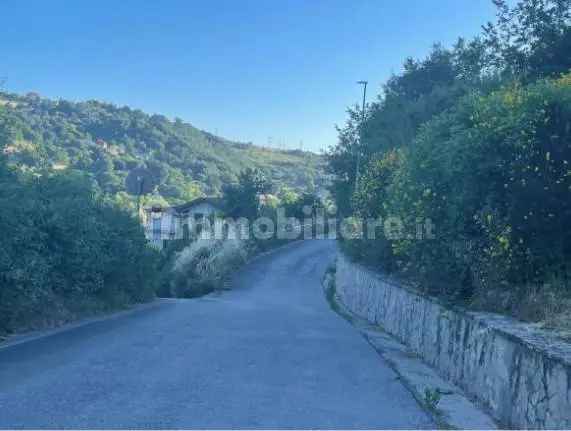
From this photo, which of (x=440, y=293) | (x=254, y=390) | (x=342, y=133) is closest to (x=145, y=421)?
(x=254, y=390)

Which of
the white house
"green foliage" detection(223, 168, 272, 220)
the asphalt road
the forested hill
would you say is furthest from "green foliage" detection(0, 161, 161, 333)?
the forested hill

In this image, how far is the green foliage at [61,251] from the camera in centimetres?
1260

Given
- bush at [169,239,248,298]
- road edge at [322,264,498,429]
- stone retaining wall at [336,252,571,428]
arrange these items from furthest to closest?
bush at [169,239,248,298] → road edge at [322,264,498,429] → stone retaining wall at [336,252,571,428]

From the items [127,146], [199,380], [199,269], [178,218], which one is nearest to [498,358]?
[199,380]

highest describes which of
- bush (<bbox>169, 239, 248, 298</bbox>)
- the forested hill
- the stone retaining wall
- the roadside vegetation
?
the forested hill

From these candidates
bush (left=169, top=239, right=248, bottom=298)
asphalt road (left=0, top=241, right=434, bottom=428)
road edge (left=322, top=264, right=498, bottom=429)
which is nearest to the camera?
asphalt road (left=0, top=241, right=434, bottom=428)

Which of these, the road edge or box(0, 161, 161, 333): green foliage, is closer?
the road edge

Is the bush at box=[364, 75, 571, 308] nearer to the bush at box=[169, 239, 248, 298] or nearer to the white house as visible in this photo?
the bush at box=[169, 239, 248, 298]

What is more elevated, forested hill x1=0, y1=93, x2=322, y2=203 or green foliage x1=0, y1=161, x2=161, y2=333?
forested hill x1=0, y1=93, x2=322, y2=203

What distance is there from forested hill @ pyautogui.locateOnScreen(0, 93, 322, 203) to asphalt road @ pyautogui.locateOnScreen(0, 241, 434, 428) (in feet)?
145

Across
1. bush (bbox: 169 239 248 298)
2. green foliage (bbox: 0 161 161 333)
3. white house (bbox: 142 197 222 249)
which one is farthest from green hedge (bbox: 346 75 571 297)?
white house (bbox: 142 197 222 249)

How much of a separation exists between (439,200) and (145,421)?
700 centimetres

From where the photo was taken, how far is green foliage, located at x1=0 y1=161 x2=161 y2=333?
12602mm

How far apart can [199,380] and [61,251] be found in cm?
798
